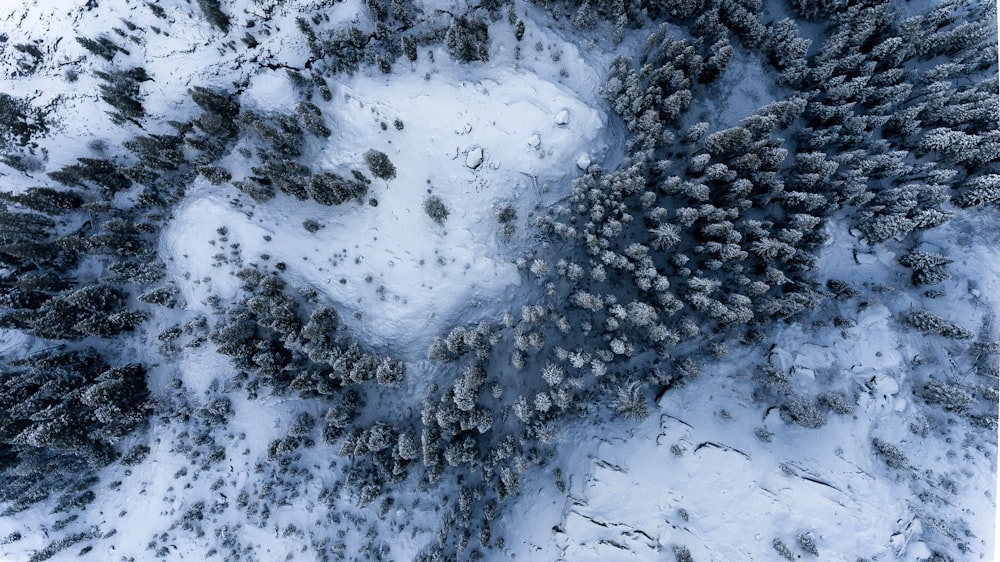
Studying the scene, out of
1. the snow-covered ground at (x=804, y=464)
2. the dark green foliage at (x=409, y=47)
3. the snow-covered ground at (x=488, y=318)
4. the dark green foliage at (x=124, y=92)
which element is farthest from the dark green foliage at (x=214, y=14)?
the snow-covered ground at (x=804, y=464)

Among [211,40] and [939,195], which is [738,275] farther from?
[211,40]

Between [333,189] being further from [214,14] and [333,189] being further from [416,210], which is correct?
[214,14]

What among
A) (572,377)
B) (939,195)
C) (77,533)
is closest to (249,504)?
(77,533)

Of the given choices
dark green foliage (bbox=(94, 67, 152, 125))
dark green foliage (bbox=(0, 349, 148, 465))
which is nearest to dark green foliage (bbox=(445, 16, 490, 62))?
dark green foliage (bbox=(94, 67, 152, 125))

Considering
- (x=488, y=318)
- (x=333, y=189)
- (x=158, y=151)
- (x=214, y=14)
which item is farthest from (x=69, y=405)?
(x=214, y=14)

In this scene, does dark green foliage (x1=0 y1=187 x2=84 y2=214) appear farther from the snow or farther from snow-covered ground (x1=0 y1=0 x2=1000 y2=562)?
the snow

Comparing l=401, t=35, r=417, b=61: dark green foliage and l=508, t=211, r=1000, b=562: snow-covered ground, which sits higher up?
l=401, t=35, r=417, b=61: dark green foliage

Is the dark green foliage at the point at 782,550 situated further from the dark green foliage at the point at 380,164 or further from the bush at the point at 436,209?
the dark green foliage at the point at 380,164
